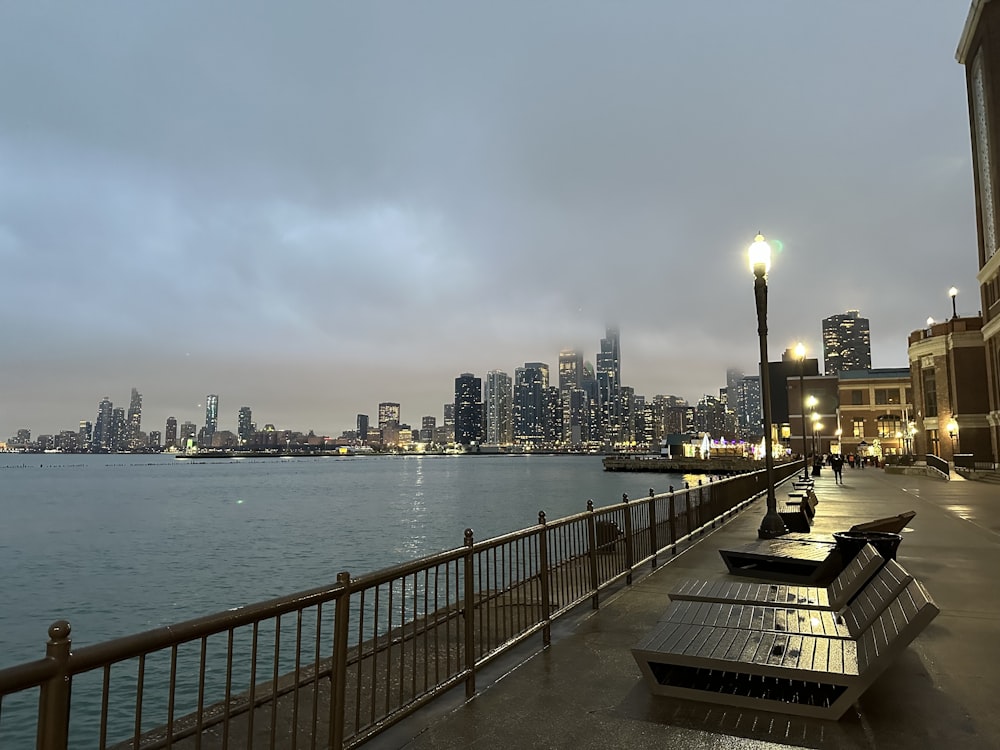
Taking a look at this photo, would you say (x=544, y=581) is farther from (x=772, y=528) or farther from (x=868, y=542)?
(x=772, y=528)

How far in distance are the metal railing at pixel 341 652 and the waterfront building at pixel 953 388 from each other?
47730mm

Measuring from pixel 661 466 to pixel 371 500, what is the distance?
81.3m

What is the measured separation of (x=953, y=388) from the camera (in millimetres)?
57750

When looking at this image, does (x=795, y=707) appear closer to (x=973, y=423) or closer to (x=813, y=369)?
(x=973, y=423)

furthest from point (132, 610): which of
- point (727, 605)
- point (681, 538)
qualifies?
point (727, 605)

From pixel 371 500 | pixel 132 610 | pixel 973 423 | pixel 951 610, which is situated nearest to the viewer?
pixel 951 610

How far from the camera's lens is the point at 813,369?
120 metres

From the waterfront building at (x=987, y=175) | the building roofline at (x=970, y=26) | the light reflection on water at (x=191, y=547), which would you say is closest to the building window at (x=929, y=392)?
the waterfront building at (x=987, y=175)

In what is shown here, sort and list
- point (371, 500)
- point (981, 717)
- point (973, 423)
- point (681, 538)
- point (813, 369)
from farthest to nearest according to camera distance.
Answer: point (813, 369), point (371, 500), point (973, 423), point (681, 538), point (981, 717)

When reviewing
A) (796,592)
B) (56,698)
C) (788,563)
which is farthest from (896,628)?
(788,563)

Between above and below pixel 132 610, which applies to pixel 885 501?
above

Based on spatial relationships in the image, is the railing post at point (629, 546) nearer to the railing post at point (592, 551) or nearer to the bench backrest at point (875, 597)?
the railing post at point (592, 551)

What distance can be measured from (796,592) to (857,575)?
0.74m

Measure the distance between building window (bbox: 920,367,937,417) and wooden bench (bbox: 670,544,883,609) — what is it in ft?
214
